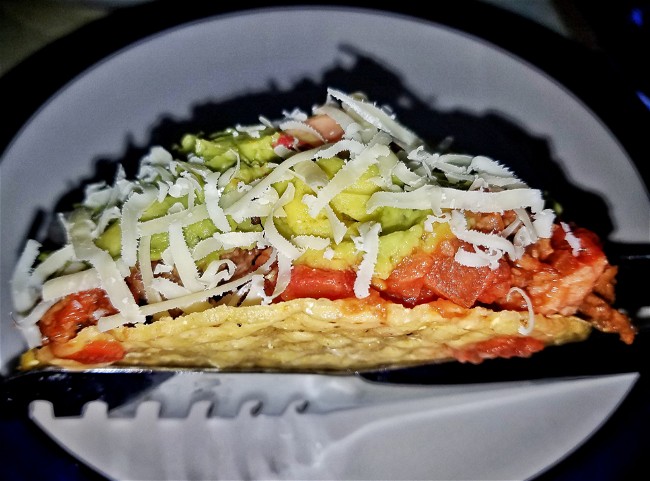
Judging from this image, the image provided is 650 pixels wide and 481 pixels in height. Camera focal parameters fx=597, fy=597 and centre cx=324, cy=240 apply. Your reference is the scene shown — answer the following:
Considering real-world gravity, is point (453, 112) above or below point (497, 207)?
above

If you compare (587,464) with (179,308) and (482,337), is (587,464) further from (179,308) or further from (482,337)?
(179,308)

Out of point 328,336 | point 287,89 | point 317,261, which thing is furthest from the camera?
point 287,89

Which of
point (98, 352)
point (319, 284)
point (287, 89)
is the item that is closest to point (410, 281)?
point (319, 284)

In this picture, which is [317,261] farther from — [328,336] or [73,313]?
[73,313]

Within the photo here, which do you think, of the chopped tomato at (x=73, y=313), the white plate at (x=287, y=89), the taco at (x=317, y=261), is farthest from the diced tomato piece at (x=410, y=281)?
the white plate at (x=287, y=89)

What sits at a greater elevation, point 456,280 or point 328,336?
point 456,280

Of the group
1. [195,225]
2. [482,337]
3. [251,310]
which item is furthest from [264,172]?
[482,337]

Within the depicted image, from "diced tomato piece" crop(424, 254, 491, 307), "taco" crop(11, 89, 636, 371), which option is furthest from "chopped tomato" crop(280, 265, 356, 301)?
"diced tomato piece" crop(424, 254, 491, 307)

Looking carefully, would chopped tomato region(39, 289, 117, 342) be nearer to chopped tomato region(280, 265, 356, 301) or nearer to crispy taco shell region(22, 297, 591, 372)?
crispy taco shell region(22, 297, 591, 372)
